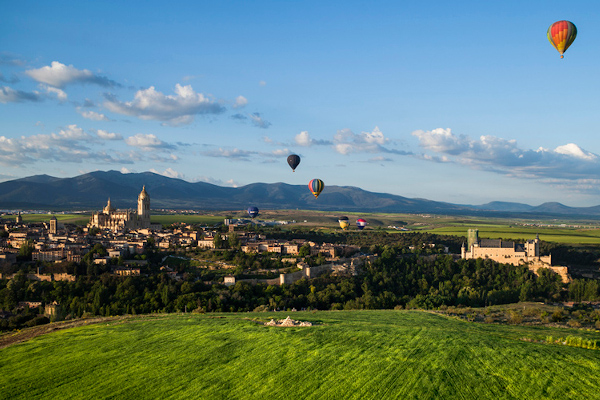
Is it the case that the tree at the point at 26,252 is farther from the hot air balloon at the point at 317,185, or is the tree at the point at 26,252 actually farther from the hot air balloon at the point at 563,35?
the hot air balloon at the point at 563,35

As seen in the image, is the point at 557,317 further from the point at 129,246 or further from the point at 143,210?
the point at 143,210

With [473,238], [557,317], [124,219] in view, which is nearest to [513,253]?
[473,238]

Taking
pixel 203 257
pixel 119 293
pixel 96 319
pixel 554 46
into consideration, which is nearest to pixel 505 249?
pixel 554 46

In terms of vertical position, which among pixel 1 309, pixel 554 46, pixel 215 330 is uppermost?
pixel 554 46

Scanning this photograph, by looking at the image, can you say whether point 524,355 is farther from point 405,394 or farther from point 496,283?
point 496,283

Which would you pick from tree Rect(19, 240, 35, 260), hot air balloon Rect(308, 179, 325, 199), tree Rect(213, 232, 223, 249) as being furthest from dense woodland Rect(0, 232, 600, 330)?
hot air balloon Rect(308, 179, 325, 199)
